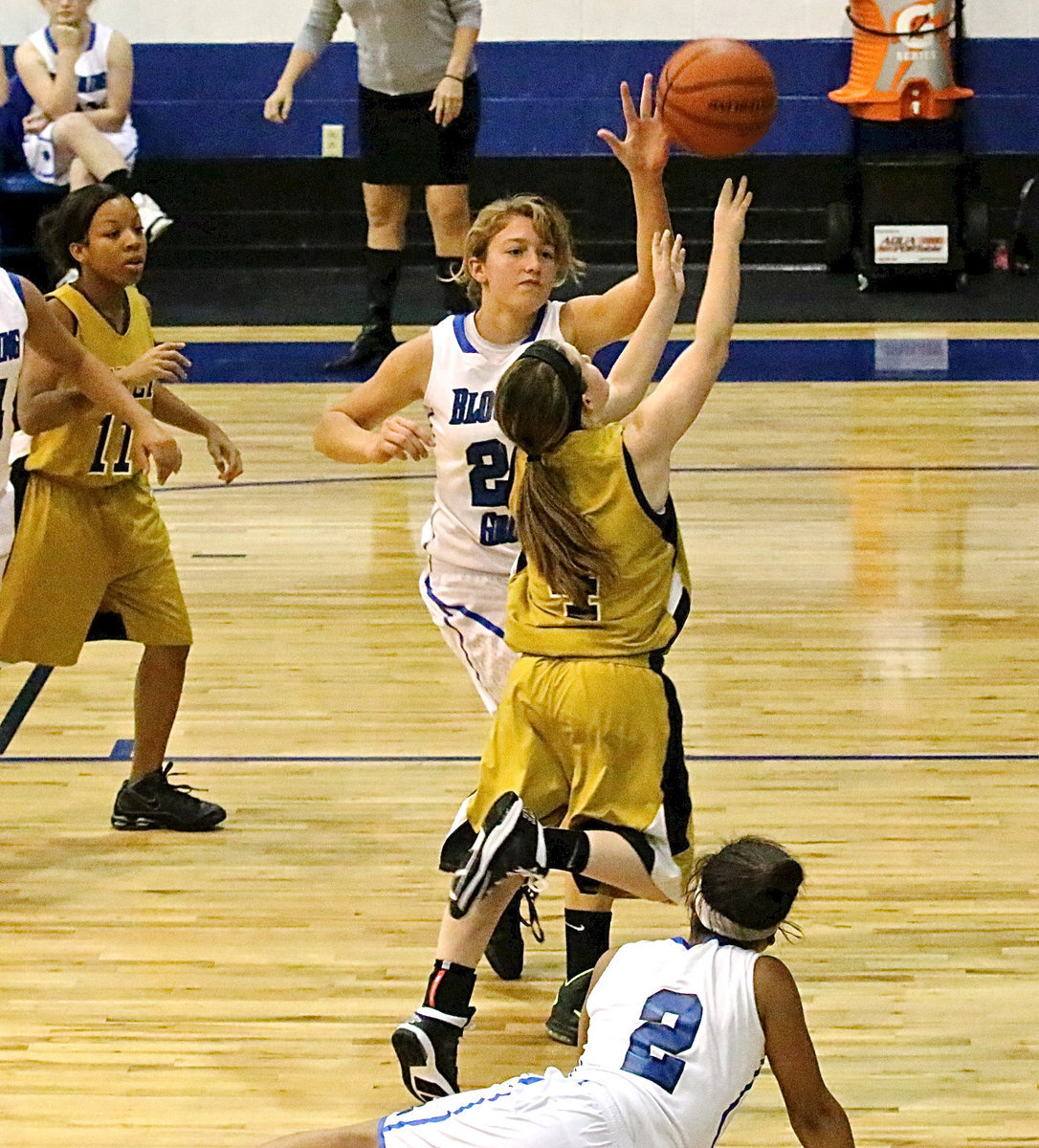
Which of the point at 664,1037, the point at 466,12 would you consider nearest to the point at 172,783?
the point at 664,1037

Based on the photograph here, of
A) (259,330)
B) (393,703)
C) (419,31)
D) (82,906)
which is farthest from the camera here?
(259,330)

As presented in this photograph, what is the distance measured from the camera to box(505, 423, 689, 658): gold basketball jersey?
10.2 ft

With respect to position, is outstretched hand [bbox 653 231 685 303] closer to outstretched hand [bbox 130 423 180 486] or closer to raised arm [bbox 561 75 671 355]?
raised arm [bbox 561 75 671 355]

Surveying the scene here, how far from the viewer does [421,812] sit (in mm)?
4348

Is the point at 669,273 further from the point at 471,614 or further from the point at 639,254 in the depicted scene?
the point at 471,614

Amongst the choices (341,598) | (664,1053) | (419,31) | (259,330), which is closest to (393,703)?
(341,598)

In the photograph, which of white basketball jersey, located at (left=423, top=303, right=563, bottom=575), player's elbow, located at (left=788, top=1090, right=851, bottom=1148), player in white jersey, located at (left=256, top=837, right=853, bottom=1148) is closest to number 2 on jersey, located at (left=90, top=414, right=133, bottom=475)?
white basketball jersey, located at (left=423, top=303, right=563, bottom=575)

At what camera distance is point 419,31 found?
879 cm

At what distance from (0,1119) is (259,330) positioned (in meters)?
7.53

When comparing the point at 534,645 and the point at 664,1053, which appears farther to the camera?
the point at 534,645

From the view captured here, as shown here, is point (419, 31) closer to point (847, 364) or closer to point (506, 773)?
point (847, 364)

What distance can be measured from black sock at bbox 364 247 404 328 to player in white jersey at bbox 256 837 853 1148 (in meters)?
6.80

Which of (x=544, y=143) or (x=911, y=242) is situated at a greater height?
(x=544, y=143)

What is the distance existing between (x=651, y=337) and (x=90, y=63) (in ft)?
26.0
